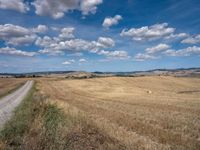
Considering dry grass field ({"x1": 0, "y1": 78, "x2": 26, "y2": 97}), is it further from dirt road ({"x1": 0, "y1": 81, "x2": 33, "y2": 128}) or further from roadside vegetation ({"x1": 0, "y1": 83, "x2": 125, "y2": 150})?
roadside vegetation ({"x1": 0, "y1": 83, "x2": 125, "y2": 150})

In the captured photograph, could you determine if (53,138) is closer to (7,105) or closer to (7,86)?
(7,105)

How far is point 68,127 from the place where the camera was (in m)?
12.2

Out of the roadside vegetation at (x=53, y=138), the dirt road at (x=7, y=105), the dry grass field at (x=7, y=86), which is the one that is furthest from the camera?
the dry grass field at (x=7, y=86)

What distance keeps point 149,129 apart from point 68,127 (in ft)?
14.3

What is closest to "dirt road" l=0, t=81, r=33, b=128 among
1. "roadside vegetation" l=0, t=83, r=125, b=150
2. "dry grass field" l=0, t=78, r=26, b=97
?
"roadside vegetation" l=0, t=83, r=125, b=150

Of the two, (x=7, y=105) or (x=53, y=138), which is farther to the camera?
(x=7, y=105)

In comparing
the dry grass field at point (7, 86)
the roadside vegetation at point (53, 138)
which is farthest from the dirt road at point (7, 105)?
the dry grass field at point (7, 86)

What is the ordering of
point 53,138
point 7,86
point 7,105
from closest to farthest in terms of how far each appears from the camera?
point 53,138
point 7,105
point 7,86

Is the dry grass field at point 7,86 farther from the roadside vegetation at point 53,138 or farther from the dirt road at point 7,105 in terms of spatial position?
the roadside vegetation at point 53,138

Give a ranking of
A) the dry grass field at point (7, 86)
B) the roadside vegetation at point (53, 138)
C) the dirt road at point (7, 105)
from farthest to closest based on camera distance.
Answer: the dry grass field at point (7, 86) < the dirt road at point (7, 105) < the roadside vegetation at point (53, 138)

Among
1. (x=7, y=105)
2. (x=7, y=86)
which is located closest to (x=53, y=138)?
(x=7, y=105)

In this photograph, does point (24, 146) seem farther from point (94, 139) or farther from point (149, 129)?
point (149, 129)

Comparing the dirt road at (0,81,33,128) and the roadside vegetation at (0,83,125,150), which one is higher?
the roadside vegetation at (0,83,125,150)

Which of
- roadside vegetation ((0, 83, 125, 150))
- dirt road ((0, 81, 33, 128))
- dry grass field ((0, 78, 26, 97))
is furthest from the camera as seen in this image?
dry grass field ((0, 78, 26, 97))
